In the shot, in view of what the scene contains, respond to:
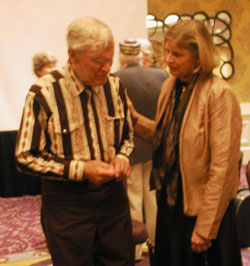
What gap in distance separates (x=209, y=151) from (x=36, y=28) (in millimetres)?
2976

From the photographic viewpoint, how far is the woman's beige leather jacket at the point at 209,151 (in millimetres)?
1265

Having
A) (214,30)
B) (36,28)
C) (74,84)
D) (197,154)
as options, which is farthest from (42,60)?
(214,30)

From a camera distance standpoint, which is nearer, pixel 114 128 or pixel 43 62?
pixel 114 128

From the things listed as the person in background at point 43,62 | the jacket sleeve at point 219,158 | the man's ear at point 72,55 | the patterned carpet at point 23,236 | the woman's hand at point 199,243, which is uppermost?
the man's ear at point 72,55

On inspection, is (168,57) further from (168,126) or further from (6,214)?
(6,214)

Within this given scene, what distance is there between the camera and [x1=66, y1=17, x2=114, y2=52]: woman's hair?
3.69ft

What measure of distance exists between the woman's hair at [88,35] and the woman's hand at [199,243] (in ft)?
2.62

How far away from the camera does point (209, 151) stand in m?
1.32

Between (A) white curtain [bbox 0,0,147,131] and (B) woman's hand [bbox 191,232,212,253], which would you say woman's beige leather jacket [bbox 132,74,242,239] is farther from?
(A) white curtain [bbox 0,0,147,131]

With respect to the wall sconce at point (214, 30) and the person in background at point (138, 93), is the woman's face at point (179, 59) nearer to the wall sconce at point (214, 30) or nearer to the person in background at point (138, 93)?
the person in background at point (138, 93)

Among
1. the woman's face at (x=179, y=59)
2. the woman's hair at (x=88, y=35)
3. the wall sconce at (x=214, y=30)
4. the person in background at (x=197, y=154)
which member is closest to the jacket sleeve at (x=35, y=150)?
the woman's hair at (x=88, y=35)

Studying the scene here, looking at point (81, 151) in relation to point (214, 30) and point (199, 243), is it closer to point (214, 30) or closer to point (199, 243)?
point (199, 243)

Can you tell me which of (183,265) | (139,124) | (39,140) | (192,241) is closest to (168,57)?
(139,124)

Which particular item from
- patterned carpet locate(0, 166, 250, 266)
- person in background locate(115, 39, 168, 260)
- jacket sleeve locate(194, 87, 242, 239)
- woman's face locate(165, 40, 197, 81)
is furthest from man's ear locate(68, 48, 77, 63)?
patterned carpet locate(0, 166, 250, 266)
